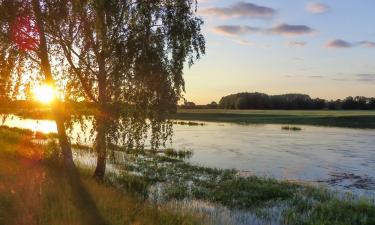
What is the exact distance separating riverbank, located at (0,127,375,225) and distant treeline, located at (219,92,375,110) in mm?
141582

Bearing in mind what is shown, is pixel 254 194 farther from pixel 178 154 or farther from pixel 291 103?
pixel 291 103

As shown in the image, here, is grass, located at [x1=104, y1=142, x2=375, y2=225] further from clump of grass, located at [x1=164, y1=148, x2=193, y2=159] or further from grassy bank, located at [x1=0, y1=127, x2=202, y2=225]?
clump of grass, located at [x1=164, y1=148, x2=193, y2=159]

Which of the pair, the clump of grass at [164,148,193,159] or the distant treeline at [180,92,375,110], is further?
the distant treeline at [180,92,375,110]

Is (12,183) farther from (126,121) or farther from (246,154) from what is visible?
(246,154)

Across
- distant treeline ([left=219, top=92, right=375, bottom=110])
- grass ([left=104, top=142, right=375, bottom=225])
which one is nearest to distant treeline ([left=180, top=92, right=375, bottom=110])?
distant treeline ([left=219, top=92, right=375, bottom=110])

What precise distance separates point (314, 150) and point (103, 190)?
28152mm

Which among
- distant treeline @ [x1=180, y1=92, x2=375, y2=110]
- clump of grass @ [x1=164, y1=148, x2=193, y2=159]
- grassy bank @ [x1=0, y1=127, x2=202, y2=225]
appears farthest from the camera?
distant treeline @ [x1=180, y1=92, x2=375, y2=110]

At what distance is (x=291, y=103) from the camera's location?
170125mm

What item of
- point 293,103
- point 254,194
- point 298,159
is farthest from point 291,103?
point 254,194

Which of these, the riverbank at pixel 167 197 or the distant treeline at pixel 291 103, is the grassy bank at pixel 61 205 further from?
the distant treeline at pixel 291 103

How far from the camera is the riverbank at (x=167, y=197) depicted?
1274 cm

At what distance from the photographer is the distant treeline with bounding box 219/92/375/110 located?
156 metres

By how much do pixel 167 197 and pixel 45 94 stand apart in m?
7.19

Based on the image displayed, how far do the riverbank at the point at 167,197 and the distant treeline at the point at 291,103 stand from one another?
14158cm
